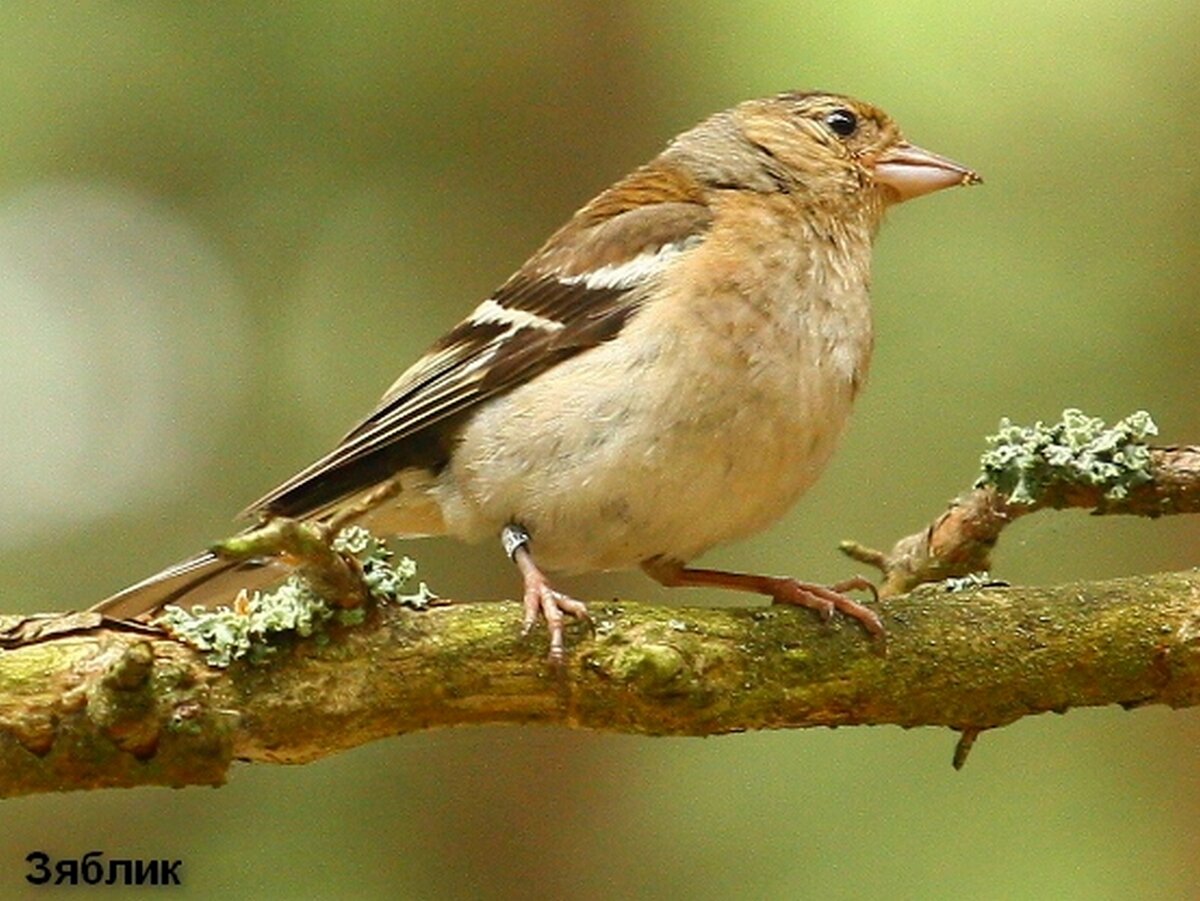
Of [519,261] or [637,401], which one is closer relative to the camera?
[637,401]

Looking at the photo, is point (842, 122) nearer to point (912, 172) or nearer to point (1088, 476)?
point (912, 172)

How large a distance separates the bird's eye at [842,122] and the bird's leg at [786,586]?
1605 millimetres

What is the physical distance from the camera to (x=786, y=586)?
13.3 ft

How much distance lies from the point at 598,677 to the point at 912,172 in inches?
97.2

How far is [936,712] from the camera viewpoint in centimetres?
362

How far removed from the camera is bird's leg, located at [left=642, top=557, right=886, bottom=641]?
366 cm

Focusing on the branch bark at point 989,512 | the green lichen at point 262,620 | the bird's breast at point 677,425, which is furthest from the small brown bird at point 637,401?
the green lichen at point 262,620

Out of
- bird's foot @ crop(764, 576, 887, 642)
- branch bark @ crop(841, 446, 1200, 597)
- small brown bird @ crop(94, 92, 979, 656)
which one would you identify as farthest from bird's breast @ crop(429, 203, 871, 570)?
branch bark @ crop(841, 446, 1200, 597)

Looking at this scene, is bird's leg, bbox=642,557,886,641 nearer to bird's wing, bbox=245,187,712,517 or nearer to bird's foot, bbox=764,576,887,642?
bird's foot, bbox=764,576,887,642

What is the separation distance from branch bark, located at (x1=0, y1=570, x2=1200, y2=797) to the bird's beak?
1680mm

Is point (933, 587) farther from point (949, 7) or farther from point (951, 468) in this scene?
point (949, 7)

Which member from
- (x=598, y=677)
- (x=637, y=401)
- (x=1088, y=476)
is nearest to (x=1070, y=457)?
(x=1088, y=476)

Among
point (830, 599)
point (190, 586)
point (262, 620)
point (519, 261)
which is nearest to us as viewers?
point (262, 620)

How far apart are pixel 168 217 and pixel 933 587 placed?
13.9 feet
